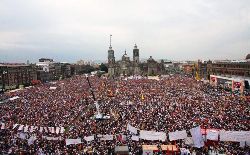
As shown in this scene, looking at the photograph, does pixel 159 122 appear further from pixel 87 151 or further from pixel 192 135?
pixel 87 151

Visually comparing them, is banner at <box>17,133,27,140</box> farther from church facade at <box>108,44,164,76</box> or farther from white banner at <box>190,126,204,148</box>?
church facade at <box>108,44,164,76</box>

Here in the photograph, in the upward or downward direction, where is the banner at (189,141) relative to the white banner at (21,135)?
upward

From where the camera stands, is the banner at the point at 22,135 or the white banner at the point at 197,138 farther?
the banner at the point at 22,135

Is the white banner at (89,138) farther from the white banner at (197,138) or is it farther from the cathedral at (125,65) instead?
the cathedral at (125,65)

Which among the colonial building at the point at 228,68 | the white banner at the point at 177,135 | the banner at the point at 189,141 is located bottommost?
the banner at the point at 189,141

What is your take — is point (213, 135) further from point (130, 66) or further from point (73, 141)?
point (130, 66)

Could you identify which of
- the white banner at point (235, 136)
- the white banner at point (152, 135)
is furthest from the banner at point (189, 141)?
the white banner at point (235, 136)

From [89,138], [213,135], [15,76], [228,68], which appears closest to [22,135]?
[89,138]
